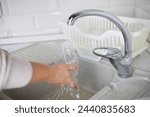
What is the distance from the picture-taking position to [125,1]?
1166 mm

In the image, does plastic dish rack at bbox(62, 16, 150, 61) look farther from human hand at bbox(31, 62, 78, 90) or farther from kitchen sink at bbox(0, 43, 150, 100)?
human hand at bbox(31, 62, 78, 90)

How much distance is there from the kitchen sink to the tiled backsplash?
0.60ft

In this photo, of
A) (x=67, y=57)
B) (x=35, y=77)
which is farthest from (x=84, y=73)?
(x=35, y=77)

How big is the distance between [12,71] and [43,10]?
63 cm

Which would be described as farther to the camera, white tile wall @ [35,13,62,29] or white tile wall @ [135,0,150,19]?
white tile wall @ [35,13,62,29]

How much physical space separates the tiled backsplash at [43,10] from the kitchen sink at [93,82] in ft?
0.60

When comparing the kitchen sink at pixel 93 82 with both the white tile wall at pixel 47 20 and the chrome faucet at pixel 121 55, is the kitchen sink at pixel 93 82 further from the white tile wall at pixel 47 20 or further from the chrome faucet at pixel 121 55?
the white tile wall at pixel 47 20

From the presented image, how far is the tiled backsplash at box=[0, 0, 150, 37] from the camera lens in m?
1.15

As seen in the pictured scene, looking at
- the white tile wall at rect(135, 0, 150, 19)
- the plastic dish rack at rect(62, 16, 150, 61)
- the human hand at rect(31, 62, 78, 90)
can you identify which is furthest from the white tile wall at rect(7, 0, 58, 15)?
the human hand at rect(31, 62, 78, 90)

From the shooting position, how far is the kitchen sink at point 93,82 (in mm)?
786

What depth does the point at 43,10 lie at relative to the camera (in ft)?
3.84

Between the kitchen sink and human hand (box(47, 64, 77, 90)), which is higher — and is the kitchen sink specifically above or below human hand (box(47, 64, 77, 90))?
below

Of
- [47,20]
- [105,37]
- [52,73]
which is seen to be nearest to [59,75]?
[52,73]

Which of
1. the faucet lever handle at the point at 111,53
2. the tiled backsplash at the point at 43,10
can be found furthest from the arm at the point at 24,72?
the tiled backsplash at the point at 43,10
